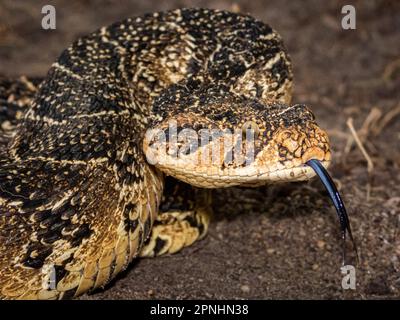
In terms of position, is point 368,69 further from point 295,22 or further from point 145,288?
point 145,288

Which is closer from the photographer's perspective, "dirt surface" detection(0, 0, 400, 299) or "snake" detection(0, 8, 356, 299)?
"snake" detection(0, 8, 356, 299)

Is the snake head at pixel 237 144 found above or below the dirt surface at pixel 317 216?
above

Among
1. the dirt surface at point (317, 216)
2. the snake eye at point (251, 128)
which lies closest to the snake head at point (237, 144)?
the snake eye at point (251, 128)

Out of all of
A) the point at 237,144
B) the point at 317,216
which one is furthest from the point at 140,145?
the point at 317,216

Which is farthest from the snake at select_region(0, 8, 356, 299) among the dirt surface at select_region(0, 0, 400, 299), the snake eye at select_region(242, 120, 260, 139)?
the dirt surface at select_region(0, 0, 400, 299)

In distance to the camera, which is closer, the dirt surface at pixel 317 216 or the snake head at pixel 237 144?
the snake head at pixel 237 144

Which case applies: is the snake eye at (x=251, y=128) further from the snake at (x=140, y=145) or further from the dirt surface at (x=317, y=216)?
the dirt surface at (x=317, y=216)

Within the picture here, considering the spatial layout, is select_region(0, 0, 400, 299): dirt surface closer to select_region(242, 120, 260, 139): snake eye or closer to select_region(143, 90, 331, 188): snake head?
select_region(143, 90, 331, 188): snake head

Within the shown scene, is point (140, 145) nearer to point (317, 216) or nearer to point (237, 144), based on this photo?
point (237, 144)
